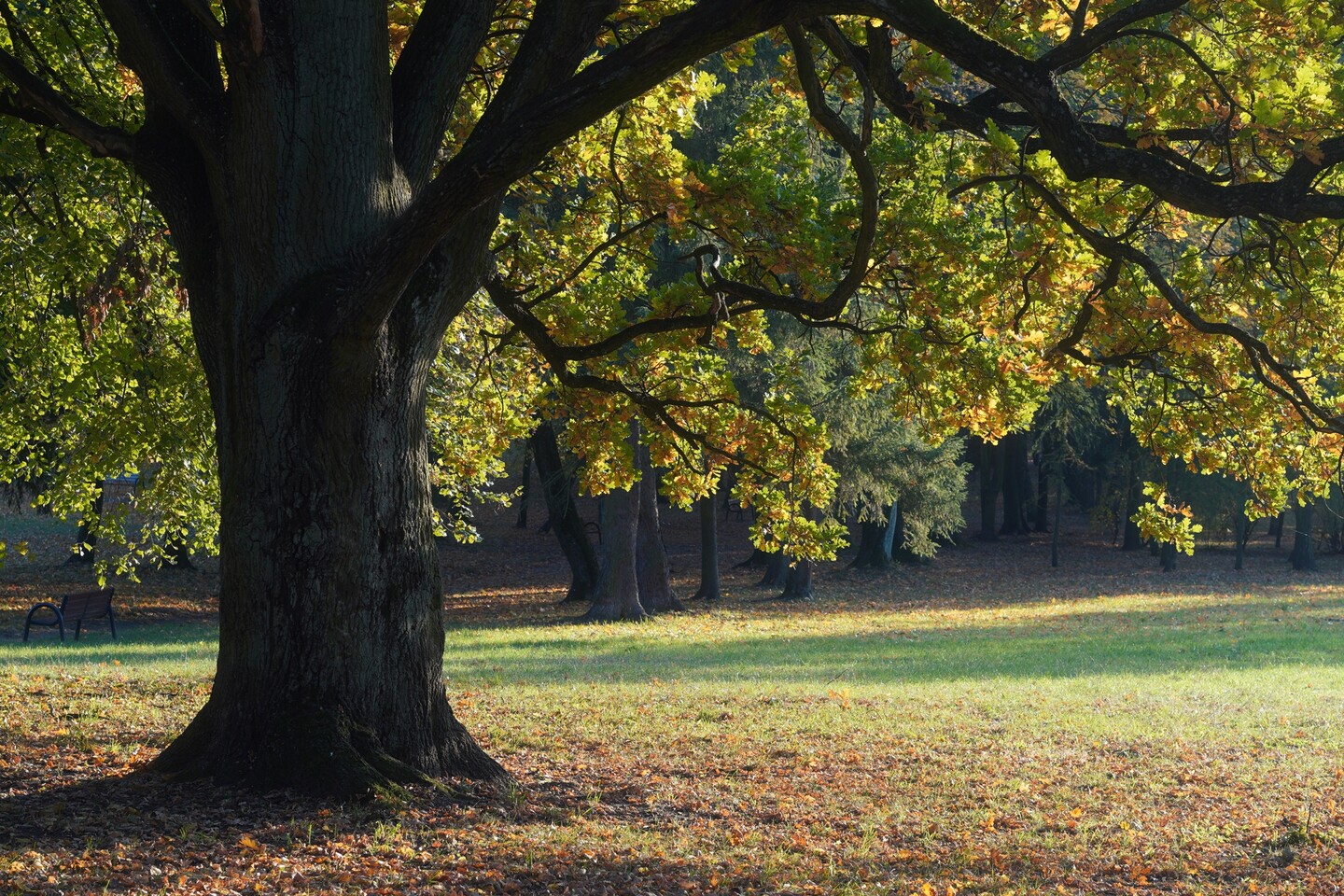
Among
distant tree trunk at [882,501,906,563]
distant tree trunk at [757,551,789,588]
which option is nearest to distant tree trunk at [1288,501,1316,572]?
distant tree trunk at [882,501,906,563]

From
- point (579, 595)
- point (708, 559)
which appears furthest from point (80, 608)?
point (708, 559)

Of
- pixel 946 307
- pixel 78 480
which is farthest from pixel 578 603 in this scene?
pixel 946 307

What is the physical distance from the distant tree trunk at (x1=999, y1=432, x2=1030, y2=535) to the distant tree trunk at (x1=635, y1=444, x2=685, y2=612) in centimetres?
1827

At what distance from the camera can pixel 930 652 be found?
1830cm

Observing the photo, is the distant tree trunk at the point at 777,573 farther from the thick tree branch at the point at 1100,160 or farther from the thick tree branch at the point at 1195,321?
the thick tree branch at the point at 1100,160

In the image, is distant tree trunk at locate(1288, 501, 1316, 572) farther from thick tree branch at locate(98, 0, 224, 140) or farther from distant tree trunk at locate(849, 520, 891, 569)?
thick tree branch at locate(98, 0, 224, 140)

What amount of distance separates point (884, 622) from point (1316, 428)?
15.8 meters

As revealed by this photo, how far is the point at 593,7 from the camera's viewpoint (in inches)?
257

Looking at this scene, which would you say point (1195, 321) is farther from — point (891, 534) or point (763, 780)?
point (891, 534)

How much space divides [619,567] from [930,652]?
713 centimetres

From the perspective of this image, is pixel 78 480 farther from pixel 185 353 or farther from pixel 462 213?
pixel 462 213

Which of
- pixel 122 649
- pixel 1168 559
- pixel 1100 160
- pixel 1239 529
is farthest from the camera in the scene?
pixel 1168 559

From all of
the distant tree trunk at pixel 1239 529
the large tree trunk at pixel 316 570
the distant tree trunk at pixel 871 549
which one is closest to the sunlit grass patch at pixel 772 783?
the large tree trunk at pixel 316 570

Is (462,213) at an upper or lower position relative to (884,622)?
upper
